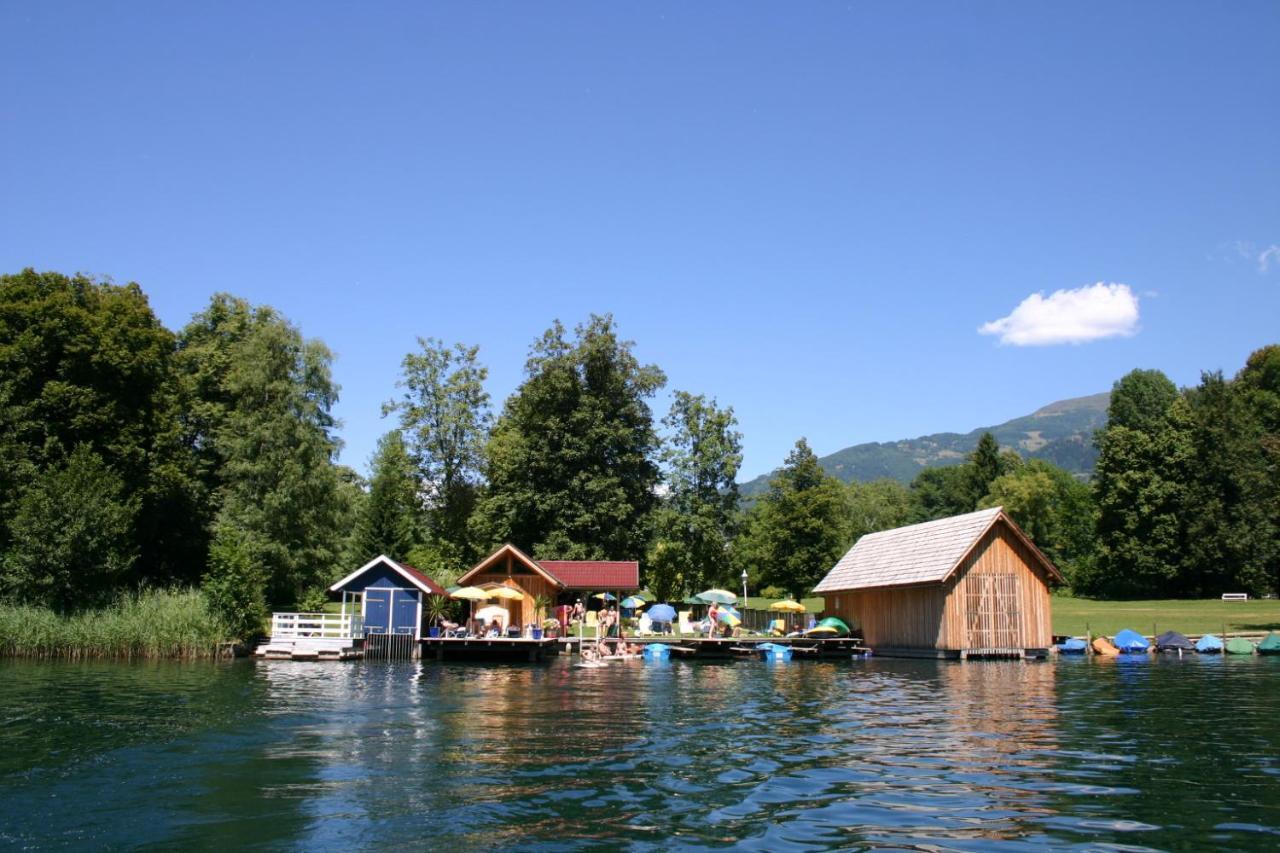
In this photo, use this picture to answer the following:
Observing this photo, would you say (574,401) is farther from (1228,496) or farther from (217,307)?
(1228,496)

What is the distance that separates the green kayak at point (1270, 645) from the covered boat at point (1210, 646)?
5.43ft

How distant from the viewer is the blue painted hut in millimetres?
44562

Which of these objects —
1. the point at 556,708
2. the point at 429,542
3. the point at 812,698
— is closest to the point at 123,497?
the point at 429,542

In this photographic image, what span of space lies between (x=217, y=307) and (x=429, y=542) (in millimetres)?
21625

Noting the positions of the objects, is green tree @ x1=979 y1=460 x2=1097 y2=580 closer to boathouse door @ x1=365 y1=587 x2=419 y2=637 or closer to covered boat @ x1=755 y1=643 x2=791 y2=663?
covered boat @ x1=755 y1=643 x2=791 y2=663

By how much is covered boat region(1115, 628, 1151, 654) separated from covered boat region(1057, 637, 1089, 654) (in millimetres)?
1477

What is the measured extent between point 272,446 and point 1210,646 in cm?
4852

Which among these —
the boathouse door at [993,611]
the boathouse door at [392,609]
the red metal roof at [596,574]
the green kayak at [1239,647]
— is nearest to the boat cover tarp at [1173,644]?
the green kayak at [1239,647]

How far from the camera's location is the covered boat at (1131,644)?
1697 inches

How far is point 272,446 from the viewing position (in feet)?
173

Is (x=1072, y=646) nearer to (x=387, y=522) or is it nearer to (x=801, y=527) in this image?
(x=801, y=527)

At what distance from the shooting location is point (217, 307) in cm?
6181

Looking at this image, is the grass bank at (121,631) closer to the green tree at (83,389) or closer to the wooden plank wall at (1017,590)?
the green tree at (83,389)

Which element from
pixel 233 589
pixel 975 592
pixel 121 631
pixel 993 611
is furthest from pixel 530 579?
pixel 993 611
